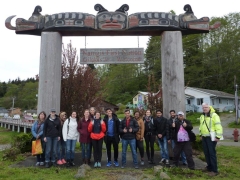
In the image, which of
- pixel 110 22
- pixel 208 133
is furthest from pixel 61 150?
pixel 110 22

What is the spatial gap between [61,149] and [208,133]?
165 inches

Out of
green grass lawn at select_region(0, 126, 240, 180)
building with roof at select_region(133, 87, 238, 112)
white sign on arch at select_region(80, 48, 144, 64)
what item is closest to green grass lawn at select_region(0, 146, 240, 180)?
green grass lawn at select_region(0, 126, 240, 180)

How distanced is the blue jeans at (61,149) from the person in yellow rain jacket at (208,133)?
391cm

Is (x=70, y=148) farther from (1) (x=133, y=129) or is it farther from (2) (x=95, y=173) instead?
(1) (x=133, y=129)

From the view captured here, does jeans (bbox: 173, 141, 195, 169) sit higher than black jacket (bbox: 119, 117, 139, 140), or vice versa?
black jacket (bbox: 119, 117, 139, 140)

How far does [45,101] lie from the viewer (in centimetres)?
782

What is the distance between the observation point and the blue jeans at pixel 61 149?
687 cm

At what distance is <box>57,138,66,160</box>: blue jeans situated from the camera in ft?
22.5

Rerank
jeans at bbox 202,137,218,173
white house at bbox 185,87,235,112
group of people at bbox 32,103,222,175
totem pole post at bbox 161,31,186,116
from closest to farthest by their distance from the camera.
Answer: jeans at bbox 202,137,218,173
group of people at bbox 32,103,222,175
totem pole post at bbox 161,31,186,116
white house at bbox 185,87,235,112

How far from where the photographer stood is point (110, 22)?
8.05 meters

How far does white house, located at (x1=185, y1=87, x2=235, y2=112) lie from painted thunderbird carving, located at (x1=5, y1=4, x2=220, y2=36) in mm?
27035

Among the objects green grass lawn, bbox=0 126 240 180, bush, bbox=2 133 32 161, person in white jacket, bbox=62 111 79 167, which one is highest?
person in white jacket, bbox=62 111 79 167

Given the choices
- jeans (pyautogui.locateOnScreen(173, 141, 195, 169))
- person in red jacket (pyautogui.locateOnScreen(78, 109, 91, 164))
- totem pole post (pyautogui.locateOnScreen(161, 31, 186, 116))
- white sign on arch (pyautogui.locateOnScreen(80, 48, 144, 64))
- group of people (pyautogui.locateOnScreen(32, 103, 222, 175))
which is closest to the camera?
jeans (pyautogui.locateOnScreen(173, 141, 195, 169))

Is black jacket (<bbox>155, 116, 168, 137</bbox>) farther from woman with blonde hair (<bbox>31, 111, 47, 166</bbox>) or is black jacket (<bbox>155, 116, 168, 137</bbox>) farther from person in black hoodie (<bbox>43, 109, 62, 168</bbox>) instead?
woman with blonde hair (<bbox>31, 111, 47, 166</bbox>)
